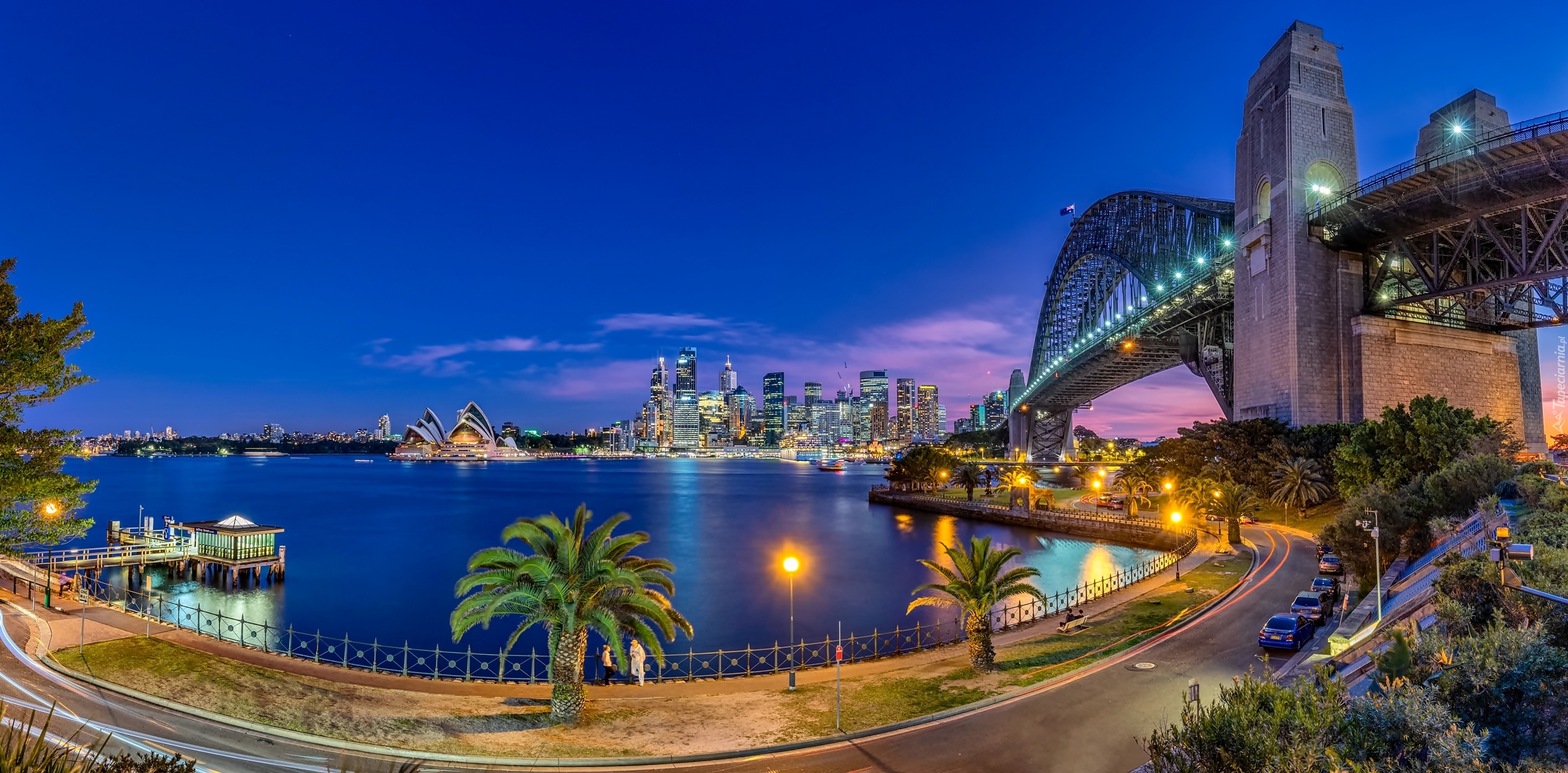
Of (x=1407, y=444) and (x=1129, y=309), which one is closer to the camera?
(x=1407, y=444)

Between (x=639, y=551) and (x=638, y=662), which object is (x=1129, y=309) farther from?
(x=638, y=662)

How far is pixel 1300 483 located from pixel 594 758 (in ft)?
175

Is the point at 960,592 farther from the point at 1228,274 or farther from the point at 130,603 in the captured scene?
the point at 1228,274

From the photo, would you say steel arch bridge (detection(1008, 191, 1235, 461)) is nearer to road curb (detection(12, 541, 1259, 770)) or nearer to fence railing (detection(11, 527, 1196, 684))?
fence railing (detection(11, 527, 1196, 684))

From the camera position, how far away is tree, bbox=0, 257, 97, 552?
74.1ft

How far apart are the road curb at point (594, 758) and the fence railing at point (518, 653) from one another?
707cm

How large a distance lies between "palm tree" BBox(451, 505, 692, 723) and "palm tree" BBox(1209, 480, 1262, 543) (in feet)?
133

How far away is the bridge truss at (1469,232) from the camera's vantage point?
43219 mm

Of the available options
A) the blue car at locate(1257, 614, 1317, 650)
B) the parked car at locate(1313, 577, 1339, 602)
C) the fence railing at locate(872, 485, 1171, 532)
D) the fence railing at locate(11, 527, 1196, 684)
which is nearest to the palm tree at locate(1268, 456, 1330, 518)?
the fence railing at locate(872, 485, 1171, 532)

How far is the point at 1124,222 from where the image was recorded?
110 metres

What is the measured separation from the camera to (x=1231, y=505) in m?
46.3

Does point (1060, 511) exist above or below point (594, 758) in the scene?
below

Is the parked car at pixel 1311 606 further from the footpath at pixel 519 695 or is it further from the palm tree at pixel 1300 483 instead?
the palm tree at pixel 1300 483

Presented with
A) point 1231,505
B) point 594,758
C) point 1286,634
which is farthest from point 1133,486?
point 594,758
